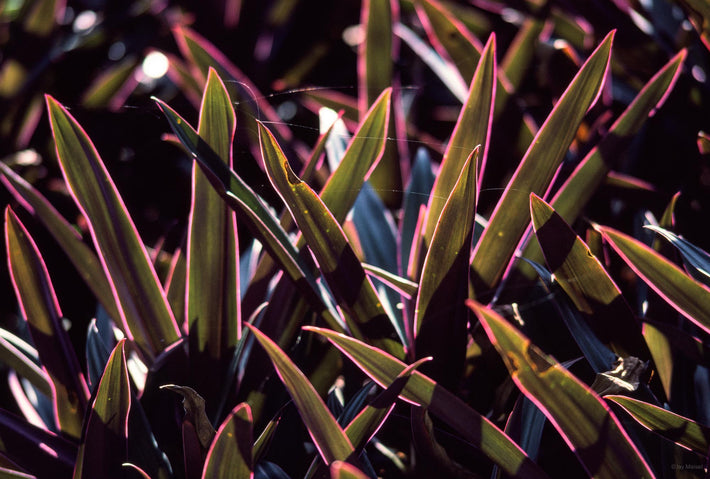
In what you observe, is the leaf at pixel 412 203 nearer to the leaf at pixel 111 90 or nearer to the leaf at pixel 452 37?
the leaf at pixel 452 37

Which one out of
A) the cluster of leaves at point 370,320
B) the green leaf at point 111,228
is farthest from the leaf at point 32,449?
the green leaf at point 111,228

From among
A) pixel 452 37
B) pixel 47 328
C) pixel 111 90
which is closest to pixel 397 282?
pixel 47 328

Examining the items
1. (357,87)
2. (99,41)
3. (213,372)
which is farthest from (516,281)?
(99,41)

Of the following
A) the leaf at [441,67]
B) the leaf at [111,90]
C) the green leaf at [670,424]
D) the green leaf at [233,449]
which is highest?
the leaf at [111,90]

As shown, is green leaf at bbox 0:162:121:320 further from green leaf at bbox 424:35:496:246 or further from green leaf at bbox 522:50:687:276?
green leaf at bbox 522:50:687:276

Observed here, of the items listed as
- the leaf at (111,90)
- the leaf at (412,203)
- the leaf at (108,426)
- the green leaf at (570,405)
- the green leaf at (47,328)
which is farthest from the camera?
the leaf at (111,90)

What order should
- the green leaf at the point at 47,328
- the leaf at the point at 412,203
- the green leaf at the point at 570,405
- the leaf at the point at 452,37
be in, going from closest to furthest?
the green leaf at the point at 570,405
the green leaf at the point at 47,328
the leaf at the point at 412,203
the leaf at the point at 452,37

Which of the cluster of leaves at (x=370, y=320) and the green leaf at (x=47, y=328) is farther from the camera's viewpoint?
the green leaf at (x=47, y=328)
